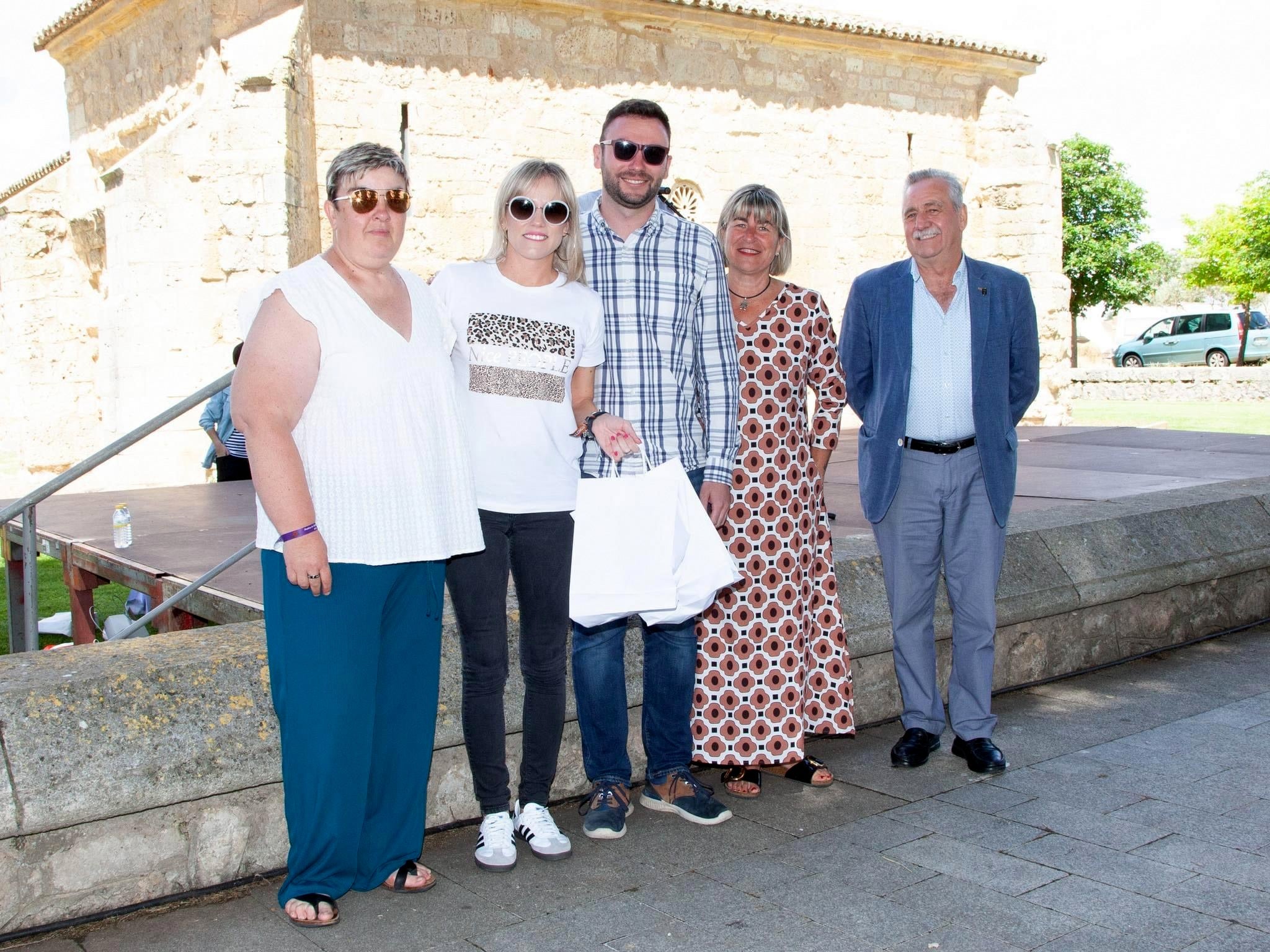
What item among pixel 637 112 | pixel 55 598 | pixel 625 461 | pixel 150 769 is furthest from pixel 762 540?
pixel 55 598

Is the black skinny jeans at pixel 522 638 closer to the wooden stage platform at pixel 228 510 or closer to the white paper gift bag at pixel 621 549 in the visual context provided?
the white paper gift bag at pixel 621 549

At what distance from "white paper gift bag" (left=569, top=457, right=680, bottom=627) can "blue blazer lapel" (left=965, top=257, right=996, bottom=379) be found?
52.5 inches

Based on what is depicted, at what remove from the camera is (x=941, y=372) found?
4.01 metres

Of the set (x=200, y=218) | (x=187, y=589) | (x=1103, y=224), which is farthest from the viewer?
(x=1103, y=224)

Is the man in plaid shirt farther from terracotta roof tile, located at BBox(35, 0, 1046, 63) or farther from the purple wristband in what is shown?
terracotta roof tile, located at BBox(35, 0, 1046, 63)

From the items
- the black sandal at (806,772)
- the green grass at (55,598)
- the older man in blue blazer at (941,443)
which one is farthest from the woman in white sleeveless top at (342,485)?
the green grass at (55,598)

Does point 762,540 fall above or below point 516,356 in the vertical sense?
below

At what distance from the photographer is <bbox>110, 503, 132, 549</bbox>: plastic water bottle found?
21.4ft

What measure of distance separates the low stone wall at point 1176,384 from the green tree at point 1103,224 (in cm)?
1305

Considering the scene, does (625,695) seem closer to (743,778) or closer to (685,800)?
(685,800)

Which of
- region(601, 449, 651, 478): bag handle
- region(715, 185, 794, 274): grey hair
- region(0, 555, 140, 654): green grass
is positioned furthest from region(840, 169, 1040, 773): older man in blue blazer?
region(0, 555, 140, 654): green grass

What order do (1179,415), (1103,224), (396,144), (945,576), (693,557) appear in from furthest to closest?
(1103,224) → (1179,415) → (396,144) → (945,576) → (693,557)

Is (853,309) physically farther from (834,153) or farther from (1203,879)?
(834,153)

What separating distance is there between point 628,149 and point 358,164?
86cm
